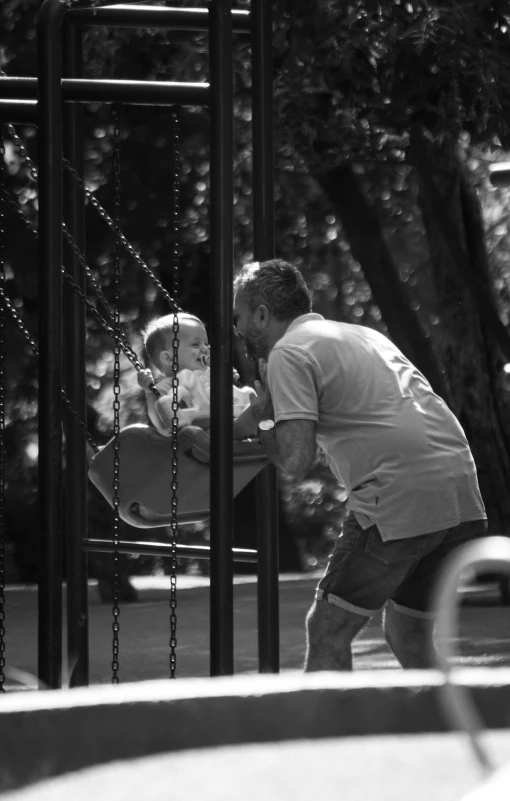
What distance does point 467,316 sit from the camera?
35.5 feet

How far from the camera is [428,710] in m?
0.94

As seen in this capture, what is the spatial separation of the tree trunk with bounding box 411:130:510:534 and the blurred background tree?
0.5 inches

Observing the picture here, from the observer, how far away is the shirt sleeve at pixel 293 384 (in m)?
3.63

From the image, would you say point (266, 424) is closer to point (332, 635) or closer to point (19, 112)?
point (332, 635)

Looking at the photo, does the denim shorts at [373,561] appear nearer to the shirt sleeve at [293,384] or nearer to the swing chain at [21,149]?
the shirt sleeve at [293,384]

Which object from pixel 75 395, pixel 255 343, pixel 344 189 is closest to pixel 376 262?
pixel 344 189

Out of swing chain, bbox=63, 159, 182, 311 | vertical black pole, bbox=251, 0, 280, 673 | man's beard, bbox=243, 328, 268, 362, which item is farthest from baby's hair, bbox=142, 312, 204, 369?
man's beard, bbox=243, 328, 268, 362

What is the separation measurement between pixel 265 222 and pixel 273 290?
87 centimetres

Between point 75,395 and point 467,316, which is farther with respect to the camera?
point 467,316

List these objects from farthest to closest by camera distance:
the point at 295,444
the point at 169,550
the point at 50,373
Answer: the point at 169,550 → the point at 50,373 → the point at 295,444

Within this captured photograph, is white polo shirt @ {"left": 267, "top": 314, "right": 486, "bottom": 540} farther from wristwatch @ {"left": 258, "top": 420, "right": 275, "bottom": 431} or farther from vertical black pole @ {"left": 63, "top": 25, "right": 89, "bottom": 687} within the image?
vertical black pole @ {"left": 63, "top": 25, "right": 89, "bottom": 687}

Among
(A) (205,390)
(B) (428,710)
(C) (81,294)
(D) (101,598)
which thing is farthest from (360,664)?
(B) (428,710)

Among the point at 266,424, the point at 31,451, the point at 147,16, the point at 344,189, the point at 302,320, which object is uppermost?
the point at 344,189

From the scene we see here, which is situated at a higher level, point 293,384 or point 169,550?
point 293,384
